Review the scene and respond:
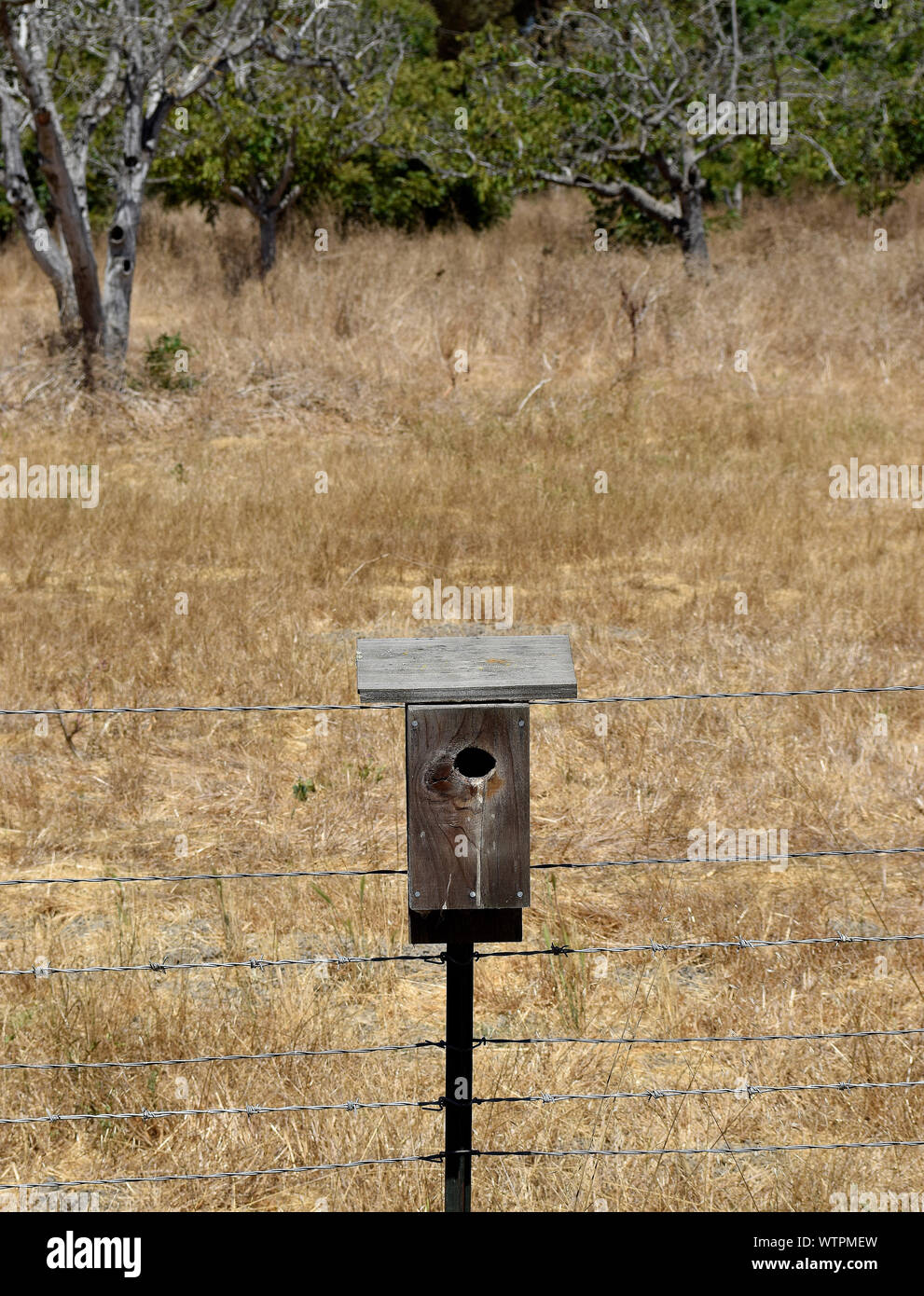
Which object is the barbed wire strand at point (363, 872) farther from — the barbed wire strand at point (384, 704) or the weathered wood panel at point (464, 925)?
the barbed wire strand at point (384, 704)

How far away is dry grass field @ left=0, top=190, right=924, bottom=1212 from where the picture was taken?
3693 mm

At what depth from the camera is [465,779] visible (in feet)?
8.60

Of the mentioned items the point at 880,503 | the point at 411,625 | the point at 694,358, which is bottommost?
the point at 411,625

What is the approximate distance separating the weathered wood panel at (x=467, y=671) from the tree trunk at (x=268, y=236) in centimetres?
1633

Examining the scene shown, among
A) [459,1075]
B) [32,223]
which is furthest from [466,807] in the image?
[32,223]

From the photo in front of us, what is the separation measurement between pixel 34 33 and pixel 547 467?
581cm

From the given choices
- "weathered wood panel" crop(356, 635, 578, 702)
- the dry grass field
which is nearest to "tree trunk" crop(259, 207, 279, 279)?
the dry grass field

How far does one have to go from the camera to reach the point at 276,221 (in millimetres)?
19578

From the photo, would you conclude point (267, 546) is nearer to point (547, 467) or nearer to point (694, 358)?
point (547, 467)

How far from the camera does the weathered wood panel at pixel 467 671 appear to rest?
8.37 ft

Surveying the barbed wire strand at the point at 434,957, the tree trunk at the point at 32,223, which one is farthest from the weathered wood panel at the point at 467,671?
the tree trunk at the point at 32,223

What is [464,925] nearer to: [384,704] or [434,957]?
[384,704]
